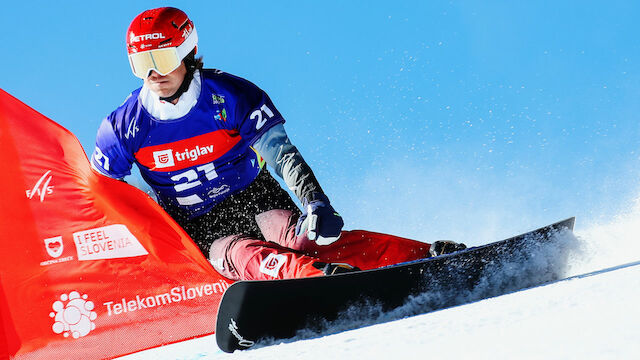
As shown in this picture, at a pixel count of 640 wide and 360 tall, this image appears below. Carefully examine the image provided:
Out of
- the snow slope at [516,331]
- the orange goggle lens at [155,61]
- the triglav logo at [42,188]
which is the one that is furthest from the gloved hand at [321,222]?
the triglav logo at [42,188]

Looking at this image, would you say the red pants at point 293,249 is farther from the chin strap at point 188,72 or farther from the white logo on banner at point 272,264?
the chin strap at point 188,72

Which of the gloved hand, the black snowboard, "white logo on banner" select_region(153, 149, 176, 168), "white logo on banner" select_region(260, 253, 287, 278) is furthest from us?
"white logo on banner" select_region(153, 149, 176, 168)

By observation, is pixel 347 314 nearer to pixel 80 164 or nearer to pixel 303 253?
pixel 303 253

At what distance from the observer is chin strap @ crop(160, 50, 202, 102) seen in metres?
4.41

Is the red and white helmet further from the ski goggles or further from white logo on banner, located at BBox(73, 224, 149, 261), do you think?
white logo on banner, located at BBox(73, 224, 149, 261)

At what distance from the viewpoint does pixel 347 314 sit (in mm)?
3553

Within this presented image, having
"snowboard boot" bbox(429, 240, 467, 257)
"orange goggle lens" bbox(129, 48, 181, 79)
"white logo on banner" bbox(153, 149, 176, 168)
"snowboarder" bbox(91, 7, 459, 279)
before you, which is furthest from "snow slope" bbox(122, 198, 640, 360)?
"orange goggle lens" bbox(129, 48, 181, 79)

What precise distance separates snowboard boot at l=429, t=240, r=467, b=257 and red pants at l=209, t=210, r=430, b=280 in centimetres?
16

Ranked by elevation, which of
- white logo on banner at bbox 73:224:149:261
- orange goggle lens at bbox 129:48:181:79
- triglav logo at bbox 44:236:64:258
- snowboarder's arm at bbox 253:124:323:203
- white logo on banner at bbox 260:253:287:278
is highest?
orange goggle lens at bbox 129:48:181:79

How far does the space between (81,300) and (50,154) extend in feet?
3.26

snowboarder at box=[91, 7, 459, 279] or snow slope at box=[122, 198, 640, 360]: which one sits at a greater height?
snowboarder at box=[91, 7, 459, 279]

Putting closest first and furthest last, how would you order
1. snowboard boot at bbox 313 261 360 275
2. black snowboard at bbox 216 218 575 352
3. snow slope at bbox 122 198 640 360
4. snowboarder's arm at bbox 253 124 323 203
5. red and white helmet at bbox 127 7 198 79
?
snow slope at bbox 122 198 640 360
black snowboard at bbox 216 218 575 352
snowboard boot at bbox 313 261 360 275
snowboarder's arm at bbox 253 124 323 203
red and white helmet at bbox 127 7 198 79

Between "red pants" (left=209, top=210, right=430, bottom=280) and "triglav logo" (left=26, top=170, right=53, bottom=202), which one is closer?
"red pants" (left=209, top=210, right=430, bottom=280)

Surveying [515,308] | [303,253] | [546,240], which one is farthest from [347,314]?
[546,240]
